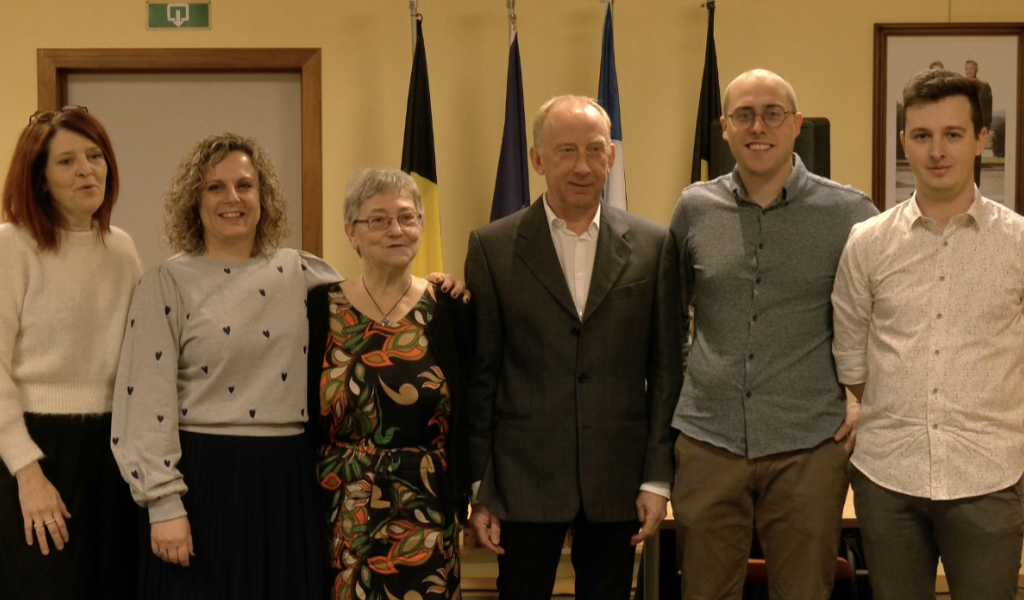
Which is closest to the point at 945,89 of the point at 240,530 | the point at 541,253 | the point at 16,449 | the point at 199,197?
the point at 541,253

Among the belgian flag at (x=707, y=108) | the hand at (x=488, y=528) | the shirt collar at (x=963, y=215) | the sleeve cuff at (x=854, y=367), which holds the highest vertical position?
the belgian flag at (x=707, y=108)

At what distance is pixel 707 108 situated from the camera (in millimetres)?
4145

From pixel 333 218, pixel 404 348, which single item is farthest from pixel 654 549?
pixel 333 218

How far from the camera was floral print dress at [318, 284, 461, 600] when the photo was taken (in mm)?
2172

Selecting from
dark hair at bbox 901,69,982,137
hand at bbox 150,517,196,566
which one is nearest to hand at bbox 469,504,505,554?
hand at bbox 150,517,196,566

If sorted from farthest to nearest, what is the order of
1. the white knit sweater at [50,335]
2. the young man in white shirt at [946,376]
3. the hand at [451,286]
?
the hand at [451,286] → the white knit sweater at [50,335] → the young man in white shirt at [946,376]

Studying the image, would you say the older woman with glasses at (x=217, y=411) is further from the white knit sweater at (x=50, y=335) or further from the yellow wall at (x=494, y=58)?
the yellow wall at (x=494, y=58)

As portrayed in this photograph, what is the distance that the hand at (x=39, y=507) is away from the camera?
6.95ft

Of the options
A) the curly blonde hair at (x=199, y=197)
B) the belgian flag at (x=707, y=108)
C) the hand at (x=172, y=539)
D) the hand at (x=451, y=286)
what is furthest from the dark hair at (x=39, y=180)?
the belgian flag at (x=707, y=108)

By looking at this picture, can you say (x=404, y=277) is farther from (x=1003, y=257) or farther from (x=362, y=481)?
(x=1003, y=257)

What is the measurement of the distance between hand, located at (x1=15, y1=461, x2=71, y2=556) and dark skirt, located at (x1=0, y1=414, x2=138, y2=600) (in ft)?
0.08

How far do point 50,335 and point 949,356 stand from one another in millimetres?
1969

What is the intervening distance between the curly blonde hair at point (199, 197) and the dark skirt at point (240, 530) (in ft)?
1.50

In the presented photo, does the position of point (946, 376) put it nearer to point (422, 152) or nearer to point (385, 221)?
point (385, 221)
